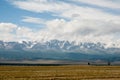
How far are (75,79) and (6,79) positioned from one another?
12097mm

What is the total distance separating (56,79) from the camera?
56781mm

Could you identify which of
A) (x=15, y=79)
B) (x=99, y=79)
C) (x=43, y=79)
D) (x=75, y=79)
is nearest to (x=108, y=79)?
(x=99, y=79)

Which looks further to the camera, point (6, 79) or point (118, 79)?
point (118, 79)

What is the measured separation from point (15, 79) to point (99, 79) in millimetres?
15431

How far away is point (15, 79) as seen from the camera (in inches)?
2179

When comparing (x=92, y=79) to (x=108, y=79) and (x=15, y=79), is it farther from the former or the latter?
(x=15, y=79)

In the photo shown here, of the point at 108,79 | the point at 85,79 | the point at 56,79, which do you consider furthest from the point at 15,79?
the point at 108,79

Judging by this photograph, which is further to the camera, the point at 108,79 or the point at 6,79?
the point at 108,79

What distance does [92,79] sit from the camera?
58.2 m

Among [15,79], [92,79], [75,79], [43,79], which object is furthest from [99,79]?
[15,79]

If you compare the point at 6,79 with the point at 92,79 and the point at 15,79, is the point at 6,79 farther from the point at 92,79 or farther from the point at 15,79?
the point at 92,79

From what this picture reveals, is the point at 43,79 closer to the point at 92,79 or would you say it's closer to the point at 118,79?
the point at 92,79

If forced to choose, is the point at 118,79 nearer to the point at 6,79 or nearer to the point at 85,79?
the point at 85,79

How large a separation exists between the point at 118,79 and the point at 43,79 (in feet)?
45.3
